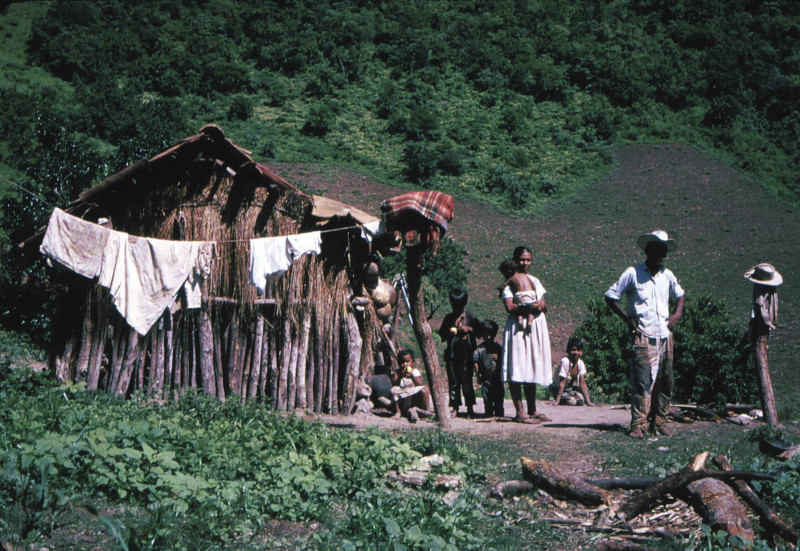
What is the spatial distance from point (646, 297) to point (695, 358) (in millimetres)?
5402

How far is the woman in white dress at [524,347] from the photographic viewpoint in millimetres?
9188

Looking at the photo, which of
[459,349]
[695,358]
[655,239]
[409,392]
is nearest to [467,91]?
[695,358]

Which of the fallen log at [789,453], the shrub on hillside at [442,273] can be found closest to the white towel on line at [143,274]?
the fallen log at [789,453]

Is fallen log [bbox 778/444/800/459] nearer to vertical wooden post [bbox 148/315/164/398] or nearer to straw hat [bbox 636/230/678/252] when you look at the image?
straw hat [bbox 636/230/678/252]

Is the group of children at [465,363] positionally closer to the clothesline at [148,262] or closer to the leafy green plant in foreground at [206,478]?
the clothesline at [148,262]

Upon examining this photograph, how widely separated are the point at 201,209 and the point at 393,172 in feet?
103

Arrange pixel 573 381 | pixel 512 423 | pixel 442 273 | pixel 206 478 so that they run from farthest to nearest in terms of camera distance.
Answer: pixel 442 273, pixel 573 381, pixel 512 423, pixel 206 478

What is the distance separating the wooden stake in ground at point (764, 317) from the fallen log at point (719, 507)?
3.65m

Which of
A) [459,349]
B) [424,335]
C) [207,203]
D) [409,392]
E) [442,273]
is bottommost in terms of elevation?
[409,392]

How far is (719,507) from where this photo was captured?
17.6 ft

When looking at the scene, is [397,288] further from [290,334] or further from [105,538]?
[105,538]

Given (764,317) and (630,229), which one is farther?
(630,229)

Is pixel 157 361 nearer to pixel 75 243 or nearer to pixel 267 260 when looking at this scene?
pixel 75 243

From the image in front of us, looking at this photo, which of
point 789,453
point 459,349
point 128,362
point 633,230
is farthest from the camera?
point 633,230
